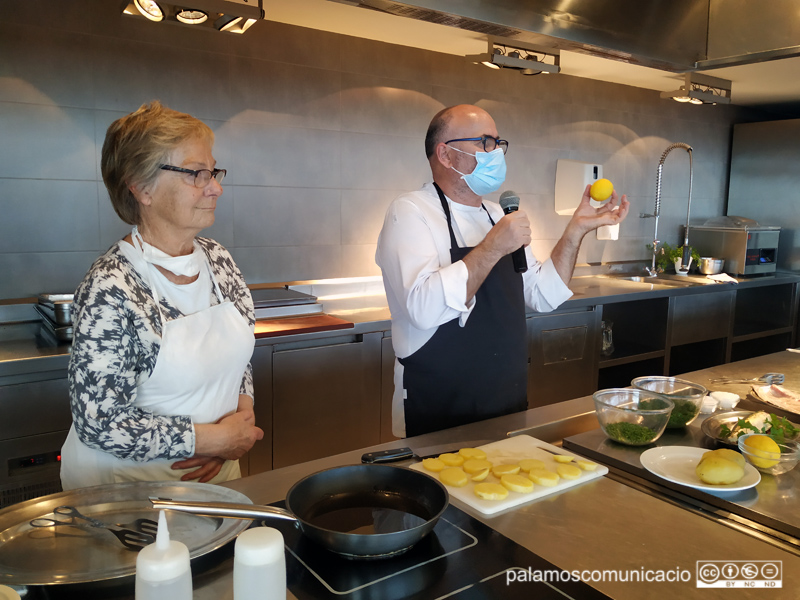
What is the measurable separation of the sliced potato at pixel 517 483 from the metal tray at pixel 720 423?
0.52 metres

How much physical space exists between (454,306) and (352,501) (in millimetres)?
872

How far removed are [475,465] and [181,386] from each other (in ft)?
2.33

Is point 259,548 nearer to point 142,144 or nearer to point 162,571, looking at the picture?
point 162,571

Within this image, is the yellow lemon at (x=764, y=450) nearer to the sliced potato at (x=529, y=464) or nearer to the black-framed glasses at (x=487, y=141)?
the sliced potato at (x=529, y=464)

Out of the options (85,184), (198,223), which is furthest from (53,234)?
(198,223)

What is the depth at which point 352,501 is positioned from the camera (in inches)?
41.3

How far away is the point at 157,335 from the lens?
143 cm

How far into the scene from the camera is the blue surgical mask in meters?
2.08

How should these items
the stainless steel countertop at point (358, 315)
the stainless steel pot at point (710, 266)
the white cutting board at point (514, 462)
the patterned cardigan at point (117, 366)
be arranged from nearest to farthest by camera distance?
the white cutting board at point (514, 462), the patterned cardigan at point (117, 366), the stainless steel countertop at point (358, 315), the stainless steel pot at point (710, 266)

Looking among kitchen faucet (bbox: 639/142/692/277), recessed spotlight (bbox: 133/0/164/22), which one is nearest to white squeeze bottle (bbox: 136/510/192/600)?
recessed spotlight (bbox: 133/0/164/22)

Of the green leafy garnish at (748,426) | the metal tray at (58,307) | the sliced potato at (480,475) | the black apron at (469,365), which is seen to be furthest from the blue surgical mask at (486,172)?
the metal tray at (58,307)

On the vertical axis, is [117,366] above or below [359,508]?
above

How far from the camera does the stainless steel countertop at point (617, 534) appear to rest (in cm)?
91

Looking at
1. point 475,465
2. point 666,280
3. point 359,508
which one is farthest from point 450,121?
point 666,280
